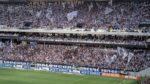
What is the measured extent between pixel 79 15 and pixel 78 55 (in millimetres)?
9009

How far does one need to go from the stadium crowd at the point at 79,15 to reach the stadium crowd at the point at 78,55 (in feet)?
12.3

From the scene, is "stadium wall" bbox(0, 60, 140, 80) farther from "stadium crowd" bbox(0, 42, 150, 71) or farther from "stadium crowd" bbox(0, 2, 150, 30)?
"stadium crowd" bbox(0, 2, 150, 30)

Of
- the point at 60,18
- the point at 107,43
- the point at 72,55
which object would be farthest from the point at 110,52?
the point at 60,18

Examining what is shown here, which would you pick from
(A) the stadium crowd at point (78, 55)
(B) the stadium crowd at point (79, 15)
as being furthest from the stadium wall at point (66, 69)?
(B) the stadium crowd at point (79, 15)

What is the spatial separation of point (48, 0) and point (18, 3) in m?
7.08

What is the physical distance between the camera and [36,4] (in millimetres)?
73312

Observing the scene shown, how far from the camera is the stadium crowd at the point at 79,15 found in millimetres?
62141

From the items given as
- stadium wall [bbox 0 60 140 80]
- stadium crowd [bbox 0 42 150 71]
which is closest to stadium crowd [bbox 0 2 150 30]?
stadium crowd [bbox 0 42 150 71]

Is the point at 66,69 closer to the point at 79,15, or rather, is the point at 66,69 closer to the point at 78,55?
the point at 78,55

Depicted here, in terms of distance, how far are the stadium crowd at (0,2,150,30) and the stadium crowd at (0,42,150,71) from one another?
375cm

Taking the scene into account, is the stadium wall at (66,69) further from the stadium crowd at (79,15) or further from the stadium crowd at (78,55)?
the stadium crowd at (79,15)

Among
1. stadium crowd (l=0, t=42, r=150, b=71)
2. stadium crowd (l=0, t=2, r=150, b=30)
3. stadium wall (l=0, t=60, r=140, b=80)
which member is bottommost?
stadium wall (l=0, t=60, r=140, b=80)

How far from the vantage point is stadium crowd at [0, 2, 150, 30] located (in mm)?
62141

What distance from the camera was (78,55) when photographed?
61.3m
